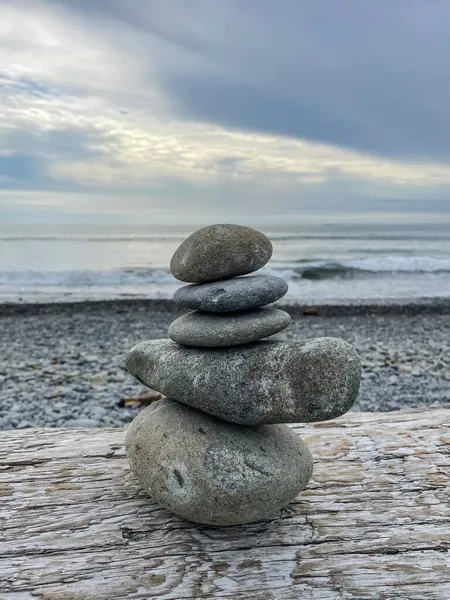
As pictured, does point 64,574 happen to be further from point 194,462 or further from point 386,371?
point 386,371

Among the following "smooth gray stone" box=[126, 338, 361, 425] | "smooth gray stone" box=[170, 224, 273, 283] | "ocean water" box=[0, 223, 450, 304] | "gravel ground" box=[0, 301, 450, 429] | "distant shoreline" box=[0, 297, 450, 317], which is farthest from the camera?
"ocean water" box=[0, 223, 450, 304]

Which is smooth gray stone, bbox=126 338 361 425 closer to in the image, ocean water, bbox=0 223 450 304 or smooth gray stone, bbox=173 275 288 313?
smooth gray stone, bbox=173 275 288 313

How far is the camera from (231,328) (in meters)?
3.20

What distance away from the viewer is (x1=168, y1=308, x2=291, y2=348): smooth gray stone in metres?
3.20

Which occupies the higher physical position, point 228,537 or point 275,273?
point 275,273

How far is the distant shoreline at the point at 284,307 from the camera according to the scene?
16.1 metres

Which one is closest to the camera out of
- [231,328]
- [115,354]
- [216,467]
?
[216,467]

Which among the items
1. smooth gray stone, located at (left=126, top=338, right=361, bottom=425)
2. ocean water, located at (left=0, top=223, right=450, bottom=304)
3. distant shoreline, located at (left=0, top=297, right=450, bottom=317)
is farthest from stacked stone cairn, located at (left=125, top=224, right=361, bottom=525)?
ocean water, located at (left=0, top=223, right=450, bottom=304)

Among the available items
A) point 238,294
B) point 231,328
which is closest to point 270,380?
point 231,328

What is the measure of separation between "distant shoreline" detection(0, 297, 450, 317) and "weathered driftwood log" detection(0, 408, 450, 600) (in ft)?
39.3

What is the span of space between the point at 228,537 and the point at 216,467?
Result: 17.3 inches

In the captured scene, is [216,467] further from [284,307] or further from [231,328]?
[284,307]

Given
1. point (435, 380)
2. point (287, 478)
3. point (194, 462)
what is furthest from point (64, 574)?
point (435, 380)

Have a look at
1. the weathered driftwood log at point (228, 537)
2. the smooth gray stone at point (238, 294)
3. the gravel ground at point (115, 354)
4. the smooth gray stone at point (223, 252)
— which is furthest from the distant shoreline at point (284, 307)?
the smooth gray stone at point (238, 294)
